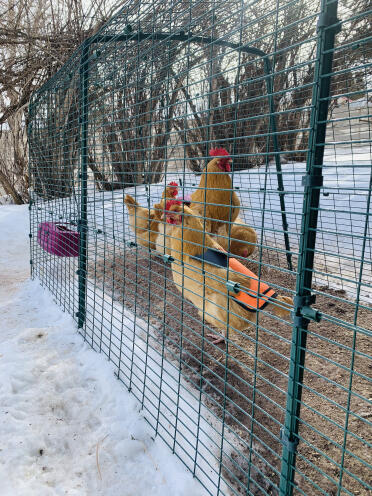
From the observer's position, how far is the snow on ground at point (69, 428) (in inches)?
55.3

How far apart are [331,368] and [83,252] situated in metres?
2.00

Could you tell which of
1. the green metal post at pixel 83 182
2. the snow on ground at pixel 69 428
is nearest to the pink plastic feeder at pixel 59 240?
the green metal post at pixel 83 182

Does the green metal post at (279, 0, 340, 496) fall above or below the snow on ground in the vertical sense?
above

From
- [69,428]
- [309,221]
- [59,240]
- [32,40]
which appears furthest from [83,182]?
[32,40]

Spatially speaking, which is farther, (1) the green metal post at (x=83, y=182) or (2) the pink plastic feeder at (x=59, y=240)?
(2) the pink plastic feeder at (x=59, y=240)

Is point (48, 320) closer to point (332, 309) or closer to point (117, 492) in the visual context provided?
point (117, 492)

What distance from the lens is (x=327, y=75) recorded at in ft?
2.80

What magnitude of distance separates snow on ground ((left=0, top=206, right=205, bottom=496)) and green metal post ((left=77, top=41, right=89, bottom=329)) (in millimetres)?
311

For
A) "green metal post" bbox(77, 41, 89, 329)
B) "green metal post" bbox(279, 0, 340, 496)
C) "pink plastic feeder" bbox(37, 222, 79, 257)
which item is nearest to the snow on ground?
"green metal post" bbox(77, 41, 89, 329)

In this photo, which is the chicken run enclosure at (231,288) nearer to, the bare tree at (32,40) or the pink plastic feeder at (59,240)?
the pink plastic feeder at (59,240)

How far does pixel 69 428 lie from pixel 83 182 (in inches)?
63.9

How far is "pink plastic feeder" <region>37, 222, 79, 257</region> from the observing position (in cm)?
306

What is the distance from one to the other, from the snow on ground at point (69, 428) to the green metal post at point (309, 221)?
0.62 metres

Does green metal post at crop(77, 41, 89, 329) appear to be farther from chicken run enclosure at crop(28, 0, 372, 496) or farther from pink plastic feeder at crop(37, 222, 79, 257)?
pink plastic feeder at crop(37, 222, 79, 257)
